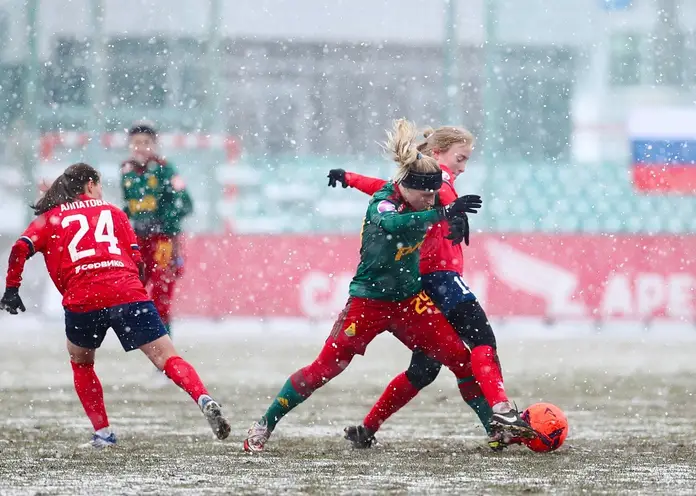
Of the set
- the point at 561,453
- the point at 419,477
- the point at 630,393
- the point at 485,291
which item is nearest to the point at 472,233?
the point at 485,291

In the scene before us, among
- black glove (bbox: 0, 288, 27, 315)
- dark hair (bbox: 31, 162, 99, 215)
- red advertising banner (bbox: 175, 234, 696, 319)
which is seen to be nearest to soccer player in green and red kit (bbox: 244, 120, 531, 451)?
black glove (bbox: 0, 288, 27, 315)

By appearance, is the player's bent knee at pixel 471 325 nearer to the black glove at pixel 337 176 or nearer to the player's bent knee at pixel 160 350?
the black glove at pixel 337 176

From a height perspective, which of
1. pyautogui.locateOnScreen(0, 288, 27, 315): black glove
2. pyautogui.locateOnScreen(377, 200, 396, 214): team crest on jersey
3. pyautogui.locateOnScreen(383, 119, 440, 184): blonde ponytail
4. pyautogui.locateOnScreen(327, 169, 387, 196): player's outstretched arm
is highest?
pyautogui.locateOnScreen(383, 119, 440, 184): blonde ponytail

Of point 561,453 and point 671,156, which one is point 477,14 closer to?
point 671,156

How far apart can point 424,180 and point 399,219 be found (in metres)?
0.27

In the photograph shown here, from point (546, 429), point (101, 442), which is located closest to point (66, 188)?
point (101, 442)

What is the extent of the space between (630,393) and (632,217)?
10947 millimetres

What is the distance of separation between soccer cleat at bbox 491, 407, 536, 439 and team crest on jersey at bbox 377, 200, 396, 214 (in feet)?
3.60

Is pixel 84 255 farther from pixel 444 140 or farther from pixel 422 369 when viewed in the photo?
pixel 444 140

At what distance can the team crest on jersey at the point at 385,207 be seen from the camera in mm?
6707

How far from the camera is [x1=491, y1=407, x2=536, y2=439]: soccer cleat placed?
260 inches

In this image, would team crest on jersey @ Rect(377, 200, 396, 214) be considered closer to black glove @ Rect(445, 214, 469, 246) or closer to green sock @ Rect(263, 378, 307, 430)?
black glove @ Rect(445, 214, 469, 246)

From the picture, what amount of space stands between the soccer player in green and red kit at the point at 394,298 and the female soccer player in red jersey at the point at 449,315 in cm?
7

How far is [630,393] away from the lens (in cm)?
1090
